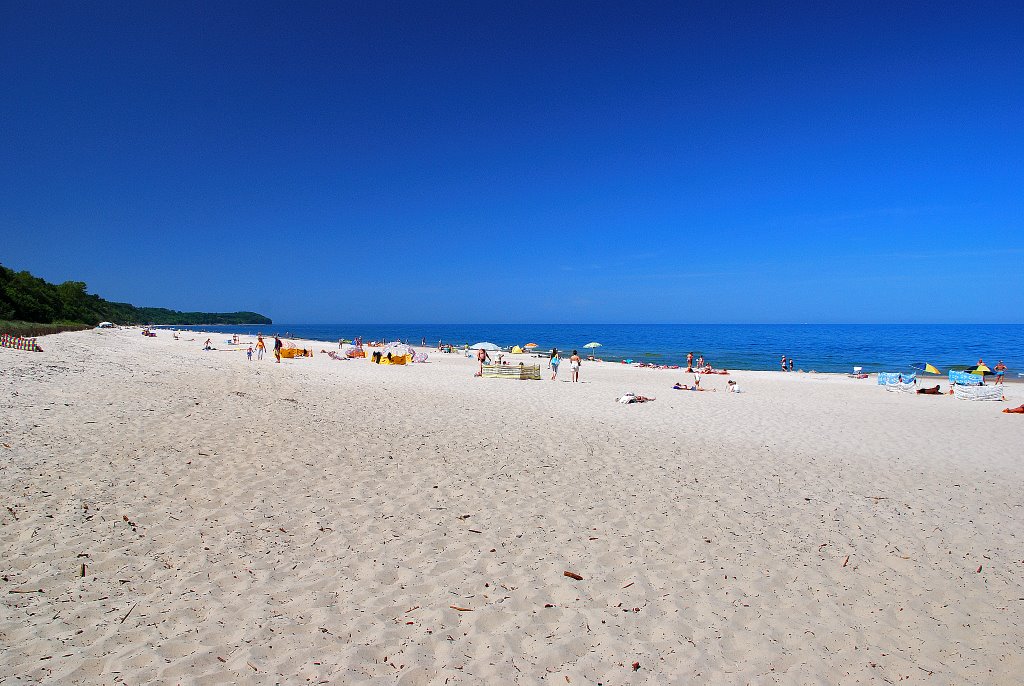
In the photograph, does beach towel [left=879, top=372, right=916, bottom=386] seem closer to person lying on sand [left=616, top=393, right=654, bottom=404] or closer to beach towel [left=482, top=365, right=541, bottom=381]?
person lying on sand [left=616, top=393, right=654, bottom=404]

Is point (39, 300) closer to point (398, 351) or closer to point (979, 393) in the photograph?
point (398, 351)

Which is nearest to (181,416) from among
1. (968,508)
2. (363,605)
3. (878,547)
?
(363,605)

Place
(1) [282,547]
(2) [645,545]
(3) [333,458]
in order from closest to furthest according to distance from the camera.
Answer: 1. (1) [282,547]
2. (2) [645,545]
3. (3) [333,458]

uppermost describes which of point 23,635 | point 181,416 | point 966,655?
point 181,416

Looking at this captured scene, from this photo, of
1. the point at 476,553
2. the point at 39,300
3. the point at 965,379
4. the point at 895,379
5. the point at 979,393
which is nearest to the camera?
the point at 476,553

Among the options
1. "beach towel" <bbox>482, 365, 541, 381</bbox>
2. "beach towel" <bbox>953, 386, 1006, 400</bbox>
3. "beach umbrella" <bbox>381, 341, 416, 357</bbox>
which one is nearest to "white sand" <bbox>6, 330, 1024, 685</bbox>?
"beach towel" <bbox>953, 386, 1006, 400</bbox>

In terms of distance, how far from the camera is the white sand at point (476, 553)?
11.7ft

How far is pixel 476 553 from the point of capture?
5121 millimetres

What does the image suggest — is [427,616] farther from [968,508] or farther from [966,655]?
[968,508]

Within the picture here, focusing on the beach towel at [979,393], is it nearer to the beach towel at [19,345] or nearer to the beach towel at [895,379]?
the beach towel at [895,379]

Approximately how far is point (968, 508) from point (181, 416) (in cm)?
1314

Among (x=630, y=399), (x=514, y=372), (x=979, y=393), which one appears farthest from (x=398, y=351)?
(x=979, y=393)

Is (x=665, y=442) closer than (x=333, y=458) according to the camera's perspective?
No

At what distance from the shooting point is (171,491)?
6.06 m
